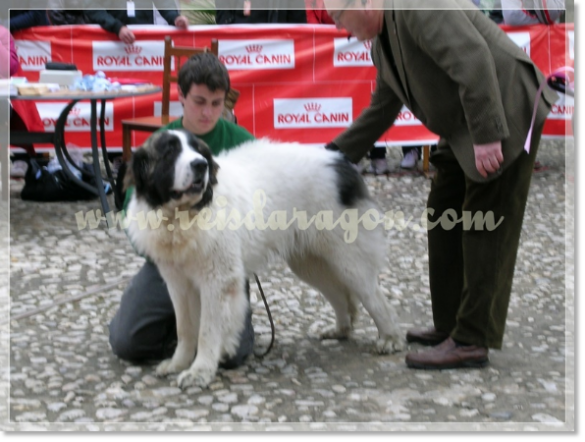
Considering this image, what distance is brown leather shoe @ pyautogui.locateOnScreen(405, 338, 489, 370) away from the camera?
3.83 m

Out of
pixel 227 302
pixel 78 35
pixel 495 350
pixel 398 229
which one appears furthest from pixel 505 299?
pixel 78 35

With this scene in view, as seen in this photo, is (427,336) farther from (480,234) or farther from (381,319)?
(480,234)

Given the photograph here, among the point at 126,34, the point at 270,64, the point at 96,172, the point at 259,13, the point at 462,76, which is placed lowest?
the point at 96,172

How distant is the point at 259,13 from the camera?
930 cm

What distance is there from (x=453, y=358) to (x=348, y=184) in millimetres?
1012

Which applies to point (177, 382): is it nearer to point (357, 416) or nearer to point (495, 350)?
point (357, 416)

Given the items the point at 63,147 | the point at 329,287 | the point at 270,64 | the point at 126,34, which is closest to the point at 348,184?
the point at 329,287

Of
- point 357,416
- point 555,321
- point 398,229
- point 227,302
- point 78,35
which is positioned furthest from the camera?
point 78,35

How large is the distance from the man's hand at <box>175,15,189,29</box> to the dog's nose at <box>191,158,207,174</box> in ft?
19.3

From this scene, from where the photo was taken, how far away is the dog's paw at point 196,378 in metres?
Answer: 3.66

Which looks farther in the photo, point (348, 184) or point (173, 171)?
point (348, 184)

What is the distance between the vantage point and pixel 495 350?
411cm

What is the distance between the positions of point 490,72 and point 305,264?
149 centimetres

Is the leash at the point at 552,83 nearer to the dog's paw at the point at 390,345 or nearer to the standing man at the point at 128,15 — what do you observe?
the dog's paw at the point at 390,345
